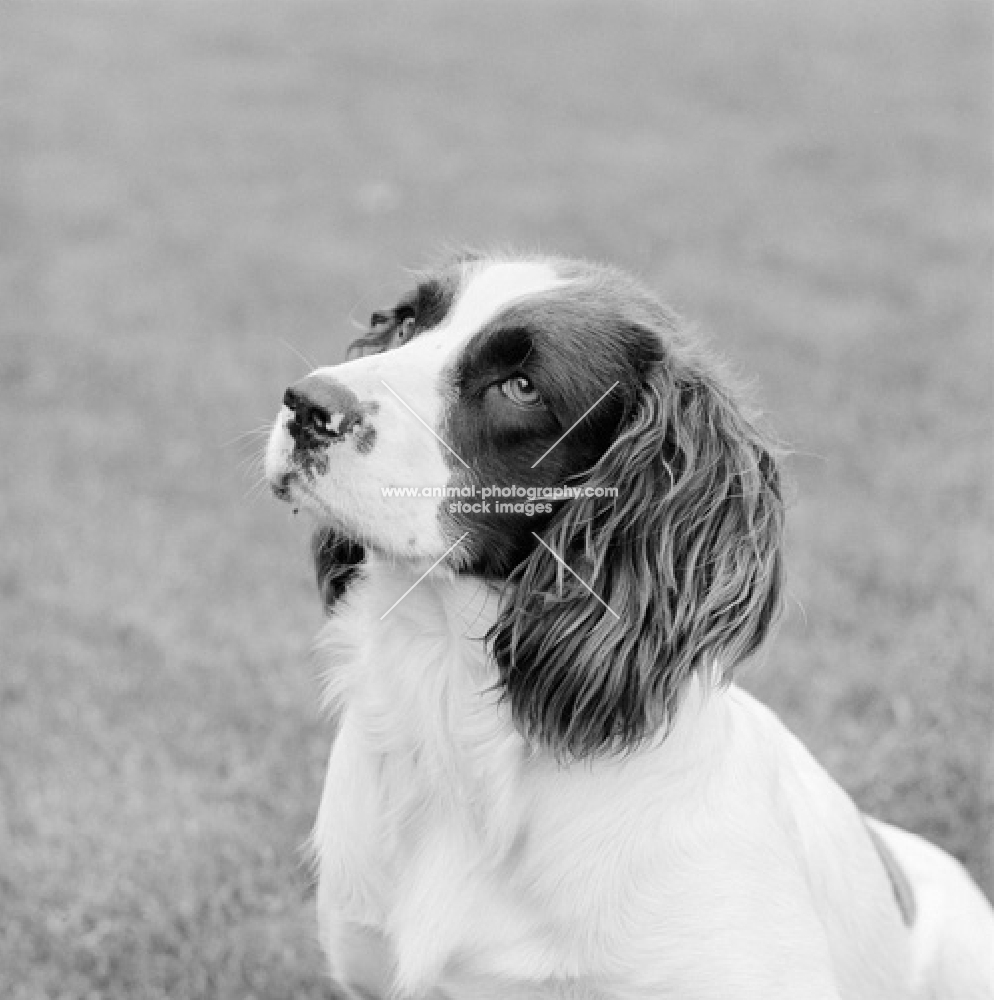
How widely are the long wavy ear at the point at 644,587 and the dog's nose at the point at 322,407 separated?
1.64 ft

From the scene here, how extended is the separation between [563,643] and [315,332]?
20.1 ft

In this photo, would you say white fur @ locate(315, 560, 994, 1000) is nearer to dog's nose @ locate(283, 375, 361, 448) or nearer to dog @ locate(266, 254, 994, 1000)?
dog @ locate(266, 254, 994, 1000)

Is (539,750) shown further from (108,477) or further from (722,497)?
(108,477)

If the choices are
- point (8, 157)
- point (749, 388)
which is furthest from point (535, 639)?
point (8, 157)

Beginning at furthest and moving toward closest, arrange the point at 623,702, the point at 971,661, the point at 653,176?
the point at 653,176
the point at 971,661
the point at 623,702

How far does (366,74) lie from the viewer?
14008 millimetres

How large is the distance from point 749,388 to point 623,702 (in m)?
0.89

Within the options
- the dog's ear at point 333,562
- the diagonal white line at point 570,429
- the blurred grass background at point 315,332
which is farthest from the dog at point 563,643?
the blurred grass background at point 315,332

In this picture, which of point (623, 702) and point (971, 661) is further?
point (971, 661)

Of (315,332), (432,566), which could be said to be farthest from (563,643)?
(315,332)

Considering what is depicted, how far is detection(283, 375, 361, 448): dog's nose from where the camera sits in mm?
2631

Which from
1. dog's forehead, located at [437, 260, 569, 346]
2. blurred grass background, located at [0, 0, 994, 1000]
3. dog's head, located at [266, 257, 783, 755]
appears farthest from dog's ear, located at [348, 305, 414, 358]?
blurred grass background, located at [0, 0, 994, 1000]

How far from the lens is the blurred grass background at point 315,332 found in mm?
4434

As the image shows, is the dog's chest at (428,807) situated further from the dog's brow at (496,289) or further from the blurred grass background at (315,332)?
the blurred grass background at (315,332)
